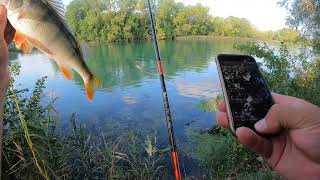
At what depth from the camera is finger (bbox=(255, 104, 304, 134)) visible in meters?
1.34

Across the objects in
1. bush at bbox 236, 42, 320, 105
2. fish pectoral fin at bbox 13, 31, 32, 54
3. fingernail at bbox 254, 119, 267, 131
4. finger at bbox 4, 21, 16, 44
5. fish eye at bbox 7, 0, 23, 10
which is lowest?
bush at bbox 236, 42, 320, 105

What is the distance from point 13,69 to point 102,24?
97.7 feet

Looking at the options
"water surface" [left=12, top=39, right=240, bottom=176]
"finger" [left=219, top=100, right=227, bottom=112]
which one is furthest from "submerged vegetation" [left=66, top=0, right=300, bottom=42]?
"finger" [left=219, top=100, right=227, bottom=112]

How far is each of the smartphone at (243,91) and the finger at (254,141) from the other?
41 millimetres

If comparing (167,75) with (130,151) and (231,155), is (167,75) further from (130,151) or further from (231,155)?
(130,151)

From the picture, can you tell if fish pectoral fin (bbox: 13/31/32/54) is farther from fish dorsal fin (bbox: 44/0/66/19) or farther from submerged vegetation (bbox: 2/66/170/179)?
submerged vegetation (bbox: 2/66/170/179)

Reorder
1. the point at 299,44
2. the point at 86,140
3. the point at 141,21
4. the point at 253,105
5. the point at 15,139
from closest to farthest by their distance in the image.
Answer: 1. the point at 253,105
2. the point at 15,139
3. the point at 86,140
4. the point at 299,44
5. the point at 141,21

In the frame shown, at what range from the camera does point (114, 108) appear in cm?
1155

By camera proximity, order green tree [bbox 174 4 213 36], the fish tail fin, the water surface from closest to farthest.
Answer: the fish tail fin < the water surface < green tree [bbox 174 4 213 36]

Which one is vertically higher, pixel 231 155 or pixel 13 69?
pixel 13 69

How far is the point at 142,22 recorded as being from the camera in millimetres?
39281

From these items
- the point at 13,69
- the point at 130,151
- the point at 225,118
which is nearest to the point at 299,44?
the point at 130,151

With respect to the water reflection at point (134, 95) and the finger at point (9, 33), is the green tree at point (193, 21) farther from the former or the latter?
the finger at point (9, 33)

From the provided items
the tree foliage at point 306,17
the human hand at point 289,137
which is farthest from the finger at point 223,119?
the tree foliage at point 306,17
